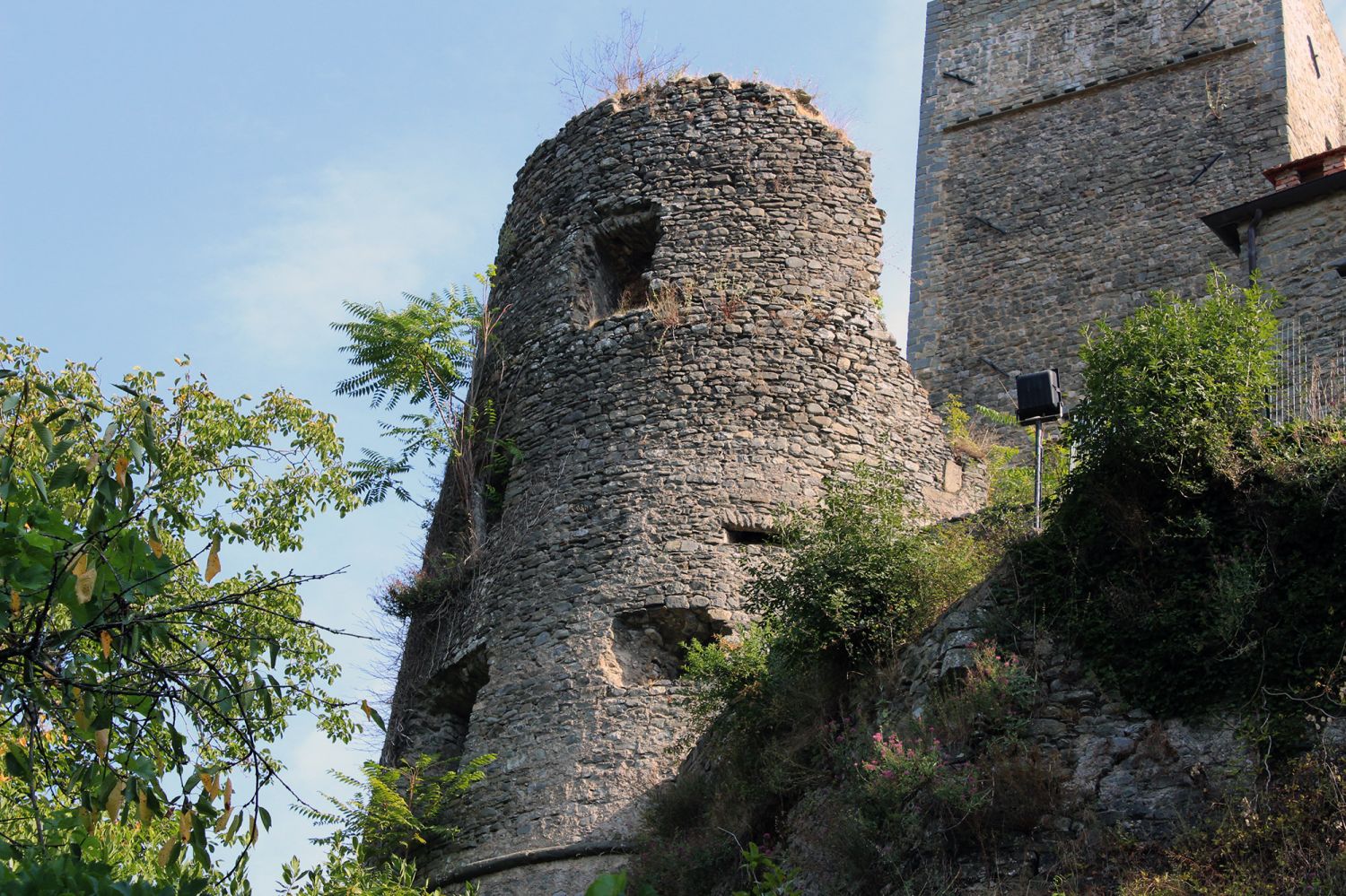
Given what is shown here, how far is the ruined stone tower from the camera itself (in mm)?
17422

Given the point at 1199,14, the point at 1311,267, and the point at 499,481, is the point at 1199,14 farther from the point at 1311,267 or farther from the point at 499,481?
the point at 499,481

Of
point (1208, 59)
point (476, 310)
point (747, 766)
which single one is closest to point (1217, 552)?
point (747, 766)

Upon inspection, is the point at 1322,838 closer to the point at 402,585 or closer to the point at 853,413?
the point at 853,413

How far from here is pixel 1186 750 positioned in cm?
759

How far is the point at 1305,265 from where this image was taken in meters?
12.0

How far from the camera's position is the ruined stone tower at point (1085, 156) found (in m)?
17.4

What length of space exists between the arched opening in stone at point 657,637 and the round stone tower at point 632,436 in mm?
17

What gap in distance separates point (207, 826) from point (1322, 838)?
→ 446 cm

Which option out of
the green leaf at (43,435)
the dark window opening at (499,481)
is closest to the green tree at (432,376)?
the dark window opening at (499,481)

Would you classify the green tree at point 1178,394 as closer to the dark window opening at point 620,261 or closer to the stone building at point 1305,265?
the stone building at point 1305,265

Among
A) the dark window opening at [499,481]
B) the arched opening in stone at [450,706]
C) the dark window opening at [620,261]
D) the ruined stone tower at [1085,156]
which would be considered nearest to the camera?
the arched opening in stone at [450,706]

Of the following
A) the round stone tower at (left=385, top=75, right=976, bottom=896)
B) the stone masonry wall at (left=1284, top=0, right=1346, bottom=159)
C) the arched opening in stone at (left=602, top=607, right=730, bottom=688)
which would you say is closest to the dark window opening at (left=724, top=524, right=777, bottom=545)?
the round stone tower at (left=385, top=75, right=976, bottom=896)

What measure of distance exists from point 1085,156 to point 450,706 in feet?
33.6

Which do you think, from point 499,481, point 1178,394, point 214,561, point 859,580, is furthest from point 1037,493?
point 214,561
